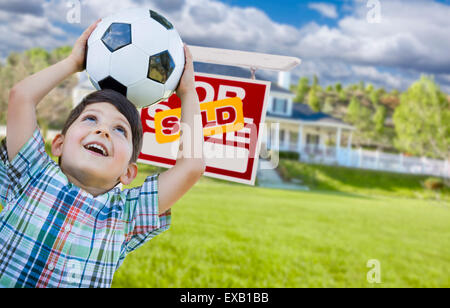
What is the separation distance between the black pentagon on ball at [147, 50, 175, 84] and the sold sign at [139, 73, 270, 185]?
33cm

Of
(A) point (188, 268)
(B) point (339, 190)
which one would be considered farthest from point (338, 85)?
(A) point (188, 268)

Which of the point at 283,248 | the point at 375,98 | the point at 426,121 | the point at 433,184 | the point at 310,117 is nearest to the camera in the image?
the point at 283,248

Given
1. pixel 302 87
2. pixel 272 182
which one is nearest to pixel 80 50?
pixel 272 182

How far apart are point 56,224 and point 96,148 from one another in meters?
0.25

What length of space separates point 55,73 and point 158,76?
1.05ft

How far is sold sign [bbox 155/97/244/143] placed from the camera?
171 centimetres

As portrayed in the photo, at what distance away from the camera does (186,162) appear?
4.41 ft

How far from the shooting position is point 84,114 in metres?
1.30

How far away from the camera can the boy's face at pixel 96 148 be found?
4.10 ft

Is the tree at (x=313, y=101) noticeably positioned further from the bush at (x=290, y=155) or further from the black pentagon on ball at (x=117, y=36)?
the black pentagon on ball at (x=117, y=36)

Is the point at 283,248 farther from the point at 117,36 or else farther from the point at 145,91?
the point at 117,36

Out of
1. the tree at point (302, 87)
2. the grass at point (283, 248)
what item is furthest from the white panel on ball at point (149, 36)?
the tree at point (302, 87)

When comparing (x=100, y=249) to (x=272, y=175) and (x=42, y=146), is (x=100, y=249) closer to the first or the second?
(x=42, y=146)

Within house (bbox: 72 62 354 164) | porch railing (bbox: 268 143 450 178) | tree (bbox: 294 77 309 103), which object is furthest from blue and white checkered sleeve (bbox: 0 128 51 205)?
tree (bbox: 294 77 309 103)
